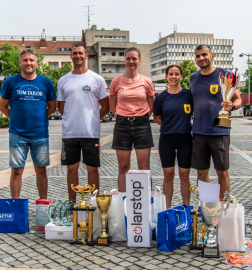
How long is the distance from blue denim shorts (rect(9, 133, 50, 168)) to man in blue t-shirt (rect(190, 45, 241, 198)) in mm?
1905

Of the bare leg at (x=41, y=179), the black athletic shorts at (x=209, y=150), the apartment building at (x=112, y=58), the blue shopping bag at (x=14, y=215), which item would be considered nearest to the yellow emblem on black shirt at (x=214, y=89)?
the black athletic shorts at (x=209, y=150)

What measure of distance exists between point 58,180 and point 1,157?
4.28 meters

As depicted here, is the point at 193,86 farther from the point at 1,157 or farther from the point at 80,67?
the point at 1,157

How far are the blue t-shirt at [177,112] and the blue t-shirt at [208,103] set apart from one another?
14 cm

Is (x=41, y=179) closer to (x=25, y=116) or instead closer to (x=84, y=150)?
(x=84, y=150)

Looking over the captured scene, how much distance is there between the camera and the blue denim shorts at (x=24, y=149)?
15.0ft

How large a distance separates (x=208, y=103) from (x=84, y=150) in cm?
165

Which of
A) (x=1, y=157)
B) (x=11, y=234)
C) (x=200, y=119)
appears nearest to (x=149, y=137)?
(x=200, y=119)

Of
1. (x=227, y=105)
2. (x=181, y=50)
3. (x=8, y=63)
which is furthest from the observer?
(x=181, y=50)

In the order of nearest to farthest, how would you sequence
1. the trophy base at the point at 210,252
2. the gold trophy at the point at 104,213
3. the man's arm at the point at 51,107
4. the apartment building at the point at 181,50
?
1. the trophy base at the point at 210,252
2. the gold trophy at the point at 104,213
3. the man's arm at the point at 51,107
4. the apartment building at the point at 181,50

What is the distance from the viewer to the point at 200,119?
4.23 meters

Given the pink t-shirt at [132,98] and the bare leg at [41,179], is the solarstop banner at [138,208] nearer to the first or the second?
the pink t-shirt at [132,98]

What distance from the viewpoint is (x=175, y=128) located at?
4.37m

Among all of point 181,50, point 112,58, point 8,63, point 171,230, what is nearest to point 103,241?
point 171,230
